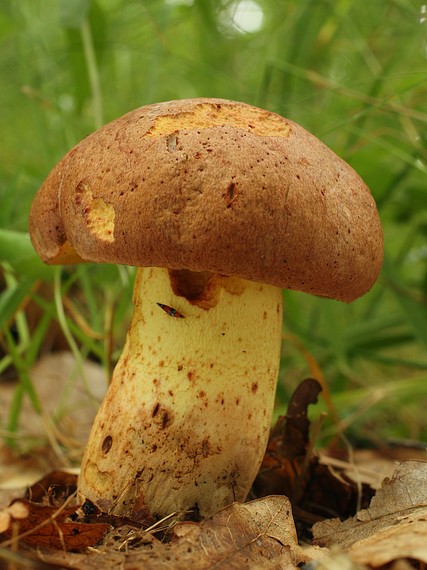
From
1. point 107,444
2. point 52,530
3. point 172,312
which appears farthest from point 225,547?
point 172,312

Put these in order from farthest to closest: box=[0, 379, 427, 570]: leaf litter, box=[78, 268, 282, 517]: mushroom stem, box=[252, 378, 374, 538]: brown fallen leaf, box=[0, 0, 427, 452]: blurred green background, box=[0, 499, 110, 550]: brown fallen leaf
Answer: box=[0, 0, 427, 452]: blurred green background → box=[252, 378, 374, 538]: brown fallen leaf → box=[78, 268, 282, 517]: mushroom stem → box=[0, 499, 110, 550]: brown fallen leaf → box=[0, 379, 427, 570]: leaf litter

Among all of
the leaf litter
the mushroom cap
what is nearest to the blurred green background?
the mushroom cap

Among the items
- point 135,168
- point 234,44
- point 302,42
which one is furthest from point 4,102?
point 135,168

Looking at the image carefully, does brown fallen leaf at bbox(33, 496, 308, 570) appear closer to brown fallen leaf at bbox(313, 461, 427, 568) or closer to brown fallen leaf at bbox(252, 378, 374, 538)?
brown fallen leaf at bbox(313, 461, 427, 568)

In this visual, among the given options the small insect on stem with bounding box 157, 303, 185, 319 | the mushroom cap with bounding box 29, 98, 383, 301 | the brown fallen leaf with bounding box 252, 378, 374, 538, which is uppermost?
the mushroom cap with bounding box 29, 98, 383, 301

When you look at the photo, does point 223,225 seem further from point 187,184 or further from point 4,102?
point 4,102

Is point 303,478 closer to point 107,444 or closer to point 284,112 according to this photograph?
point 107,444

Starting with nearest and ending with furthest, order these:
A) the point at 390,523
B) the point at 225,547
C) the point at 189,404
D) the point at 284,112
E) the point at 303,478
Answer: the point at 225,547
the point at 390,523
the point at 189,404
the point at 303,478
the point at 284,112
